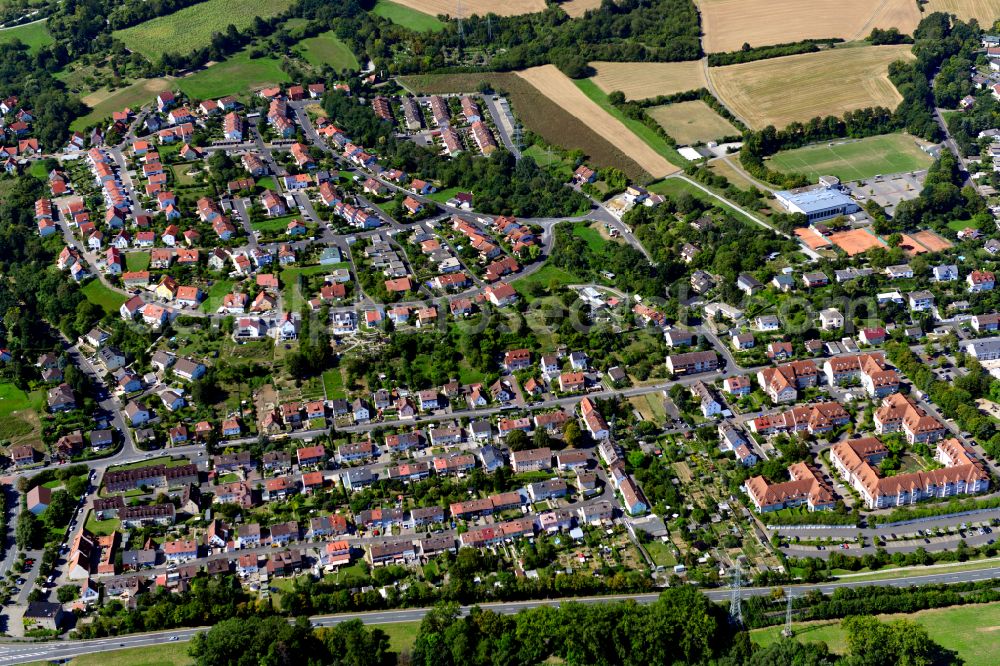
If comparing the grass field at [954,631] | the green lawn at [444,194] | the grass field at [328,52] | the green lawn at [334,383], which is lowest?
the grass field at [954,631]

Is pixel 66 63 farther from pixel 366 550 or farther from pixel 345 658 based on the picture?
pixel 345 658

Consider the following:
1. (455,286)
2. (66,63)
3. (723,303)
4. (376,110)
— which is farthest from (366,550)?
(66,63)

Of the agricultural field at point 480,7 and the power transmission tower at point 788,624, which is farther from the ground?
the agricultural field at point 480,7

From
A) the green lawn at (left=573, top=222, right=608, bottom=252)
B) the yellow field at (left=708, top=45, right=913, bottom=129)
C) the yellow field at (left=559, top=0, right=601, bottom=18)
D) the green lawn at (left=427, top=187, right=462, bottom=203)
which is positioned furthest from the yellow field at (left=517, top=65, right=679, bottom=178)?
the green lawn at (left=427, top=187, right=462, bottom=203)

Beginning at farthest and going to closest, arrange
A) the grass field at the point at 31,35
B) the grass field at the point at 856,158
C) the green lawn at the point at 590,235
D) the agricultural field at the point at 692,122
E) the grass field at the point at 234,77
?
the grass field at the point at 31,35, the grass field at the point at 234,77, the agricultural field at the point at 692,122, the grass field at the point at 856,158, the green lawn at the point at 590,235

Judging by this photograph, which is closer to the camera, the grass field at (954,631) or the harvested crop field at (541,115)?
the grass field at (954,631)

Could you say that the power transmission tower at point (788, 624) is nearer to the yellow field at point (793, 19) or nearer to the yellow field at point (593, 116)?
the yellow field at point (593, 116)

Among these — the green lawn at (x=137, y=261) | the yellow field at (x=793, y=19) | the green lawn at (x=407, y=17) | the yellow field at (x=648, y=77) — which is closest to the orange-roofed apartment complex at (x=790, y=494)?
the green lawn at (x=137, y=261)

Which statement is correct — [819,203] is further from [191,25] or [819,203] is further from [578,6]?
[191,25]
